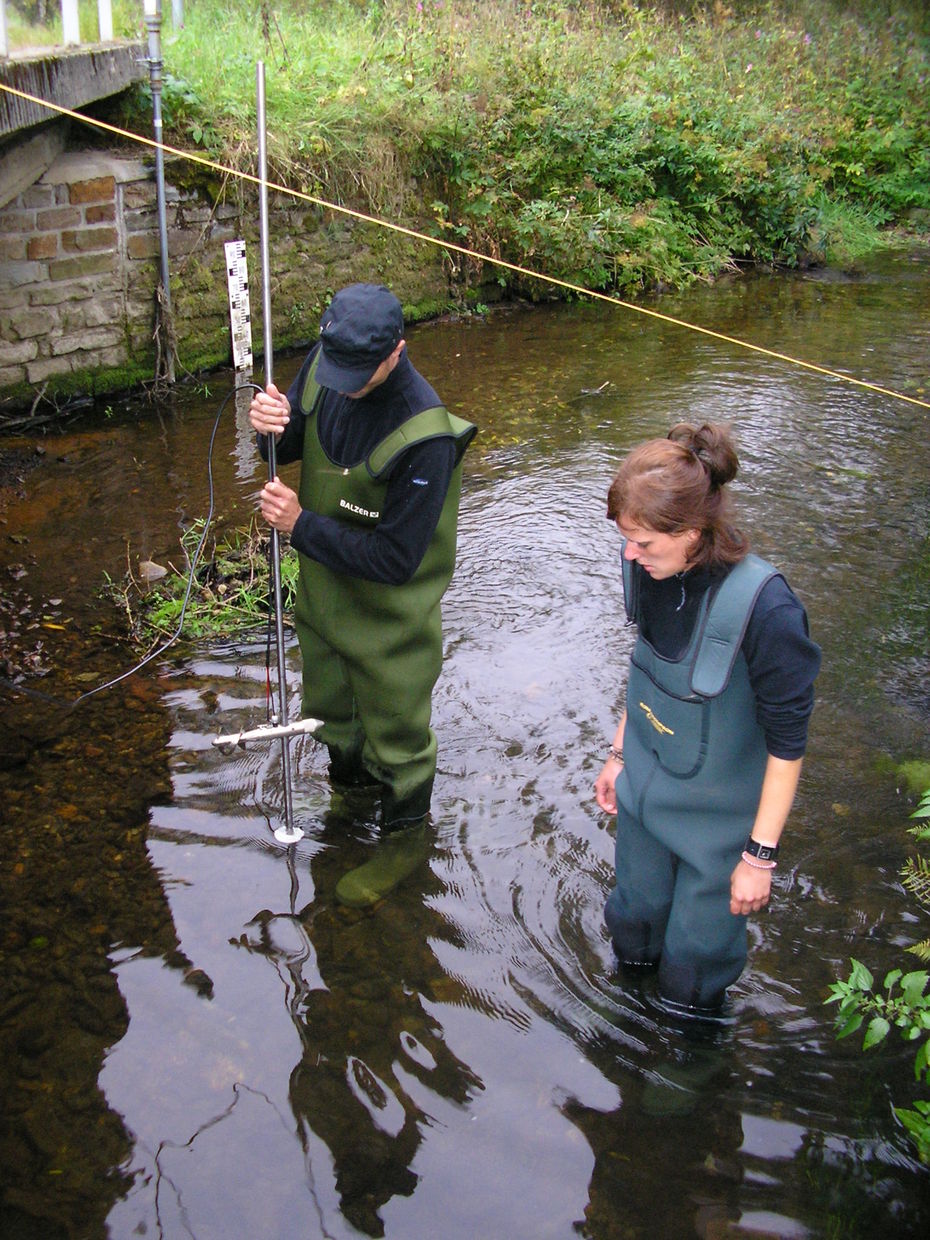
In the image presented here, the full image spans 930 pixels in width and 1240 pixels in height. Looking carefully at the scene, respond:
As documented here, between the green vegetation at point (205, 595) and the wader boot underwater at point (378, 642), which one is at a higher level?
the wader boot underwater at point (378, 642)

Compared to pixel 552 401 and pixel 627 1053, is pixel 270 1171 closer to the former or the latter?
pixel 627 1053

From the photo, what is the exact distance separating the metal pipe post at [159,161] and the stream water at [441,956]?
227 centimetres

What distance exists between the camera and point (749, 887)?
103 inches

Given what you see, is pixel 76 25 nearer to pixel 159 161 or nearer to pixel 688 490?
pixel 159 161

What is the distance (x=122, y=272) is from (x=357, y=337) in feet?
18.8

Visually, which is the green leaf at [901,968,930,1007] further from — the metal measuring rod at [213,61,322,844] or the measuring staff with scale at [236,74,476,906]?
the metal measuring rod at [213,61,322,844]

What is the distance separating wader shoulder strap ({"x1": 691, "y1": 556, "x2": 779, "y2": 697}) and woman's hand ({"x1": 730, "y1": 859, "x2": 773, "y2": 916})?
472 millimetres

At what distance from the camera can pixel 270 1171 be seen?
2793mm

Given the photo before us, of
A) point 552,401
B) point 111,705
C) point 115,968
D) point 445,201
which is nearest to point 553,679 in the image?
point 111,705

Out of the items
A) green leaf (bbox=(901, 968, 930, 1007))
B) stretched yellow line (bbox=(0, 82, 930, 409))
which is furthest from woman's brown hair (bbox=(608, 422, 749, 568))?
stretched yellow line (bbox=(0, 82, 930, 409))

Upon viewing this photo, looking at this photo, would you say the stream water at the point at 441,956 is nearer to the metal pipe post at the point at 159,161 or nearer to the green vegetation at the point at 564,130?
the metal pipe post at the point at 159,161

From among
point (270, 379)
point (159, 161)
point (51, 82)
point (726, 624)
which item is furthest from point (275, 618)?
point (159, 161)

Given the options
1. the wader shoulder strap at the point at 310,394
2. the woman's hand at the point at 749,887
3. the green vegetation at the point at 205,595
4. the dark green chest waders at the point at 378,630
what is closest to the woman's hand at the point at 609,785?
the woman's hand at the point at 749,887

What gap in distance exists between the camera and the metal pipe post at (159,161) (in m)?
7.68
